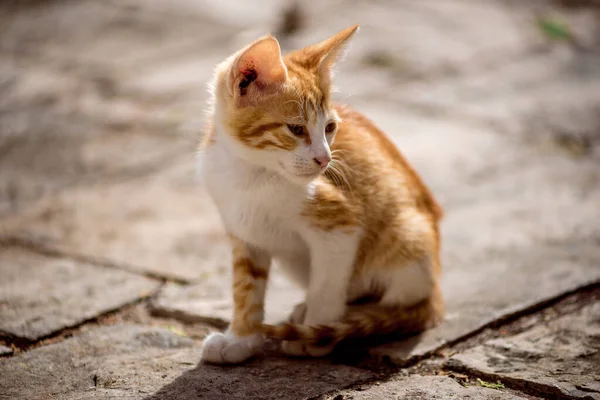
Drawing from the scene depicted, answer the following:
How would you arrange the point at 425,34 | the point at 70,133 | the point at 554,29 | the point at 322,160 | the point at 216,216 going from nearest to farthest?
the point at 322,160 → the point at 216,216 → the point at 70,133 → the point at 425,34 → the point at 554,29

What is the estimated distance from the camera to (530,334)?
2447mm

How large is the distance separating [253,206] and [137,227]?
4.63ft

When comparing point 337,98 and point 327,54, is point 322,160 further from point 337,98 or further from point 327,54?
point 337,98

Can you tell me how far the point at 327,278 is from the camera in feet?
7.47

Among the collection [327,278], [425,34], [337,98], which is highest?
[425,34]

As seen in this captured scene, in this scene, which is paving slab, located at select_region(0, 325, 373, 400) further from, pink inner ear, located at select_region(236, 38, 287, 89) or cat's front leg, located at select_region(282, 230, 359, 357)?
pink inner ear, located at select_region(236, 38, 287, 89)

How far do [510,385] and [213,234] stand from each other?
5.74 ft

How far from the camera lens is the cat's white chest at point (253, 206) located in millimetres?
2223

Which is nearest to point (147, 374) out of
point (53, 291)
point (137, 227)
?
point (53, 291)

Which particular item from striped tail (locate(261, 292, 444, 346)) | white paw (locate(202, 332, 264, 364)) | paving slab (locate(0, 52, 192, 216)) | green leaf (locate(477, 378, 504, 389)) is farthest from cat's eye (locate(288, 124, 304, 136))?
paving slab (locate(0, 52, 192, 216))

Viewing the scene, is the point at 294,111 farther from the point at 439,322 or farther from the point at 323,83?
the point at 439,322

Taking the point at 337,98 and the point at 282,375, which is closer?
the point at 282,375

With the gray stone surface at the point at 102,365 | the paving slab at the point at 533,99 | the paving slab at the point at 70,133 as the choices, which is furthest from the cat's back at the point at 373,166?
the paving slab at the point at 533,99

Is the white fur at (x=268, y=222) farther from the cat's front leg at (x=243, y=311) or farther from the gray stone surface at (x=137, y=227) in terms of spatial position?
the gray stone surface at (x=137, y=227)
